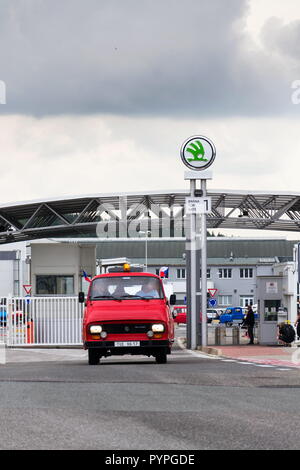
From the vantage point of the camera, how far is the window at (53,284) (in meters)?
40.5

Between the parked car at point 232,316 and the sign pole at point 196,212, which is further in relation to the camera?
the parked car at point 232,316

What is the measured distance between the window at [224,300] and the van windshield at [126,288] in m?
98.4

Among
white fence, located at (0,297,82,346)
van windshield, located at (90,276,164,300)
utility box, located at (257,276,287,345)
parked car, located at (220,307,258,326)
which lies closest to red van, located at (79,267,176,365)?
van windshield, located at (90,276,164,300)

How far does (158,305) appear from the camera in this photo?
22.0 meters

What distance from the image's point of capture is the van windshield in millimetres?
22234

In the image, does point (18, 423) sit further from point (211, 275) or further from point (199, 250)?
point (211, 275)

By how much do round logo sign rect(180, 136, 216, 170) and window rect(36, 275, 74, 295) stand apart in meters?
9.56

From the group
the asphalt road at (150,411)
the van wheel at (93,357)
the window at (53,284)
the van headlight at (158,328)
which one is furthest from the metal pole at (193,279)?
the asphalt road at (150,411)

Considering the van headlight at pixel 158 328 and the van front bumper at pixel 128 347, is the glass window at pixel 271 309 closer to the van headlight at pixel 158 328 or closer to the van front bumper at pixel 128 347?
the van front bumper at pixel 128 347

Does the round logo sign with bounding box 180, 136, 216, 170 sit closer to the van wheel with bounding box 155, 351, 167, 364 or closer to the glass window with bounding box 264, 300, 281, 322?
the glass window with bounding box 264, 300, 281, 322

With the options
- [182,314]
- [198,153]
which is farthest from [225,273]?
[198,153]

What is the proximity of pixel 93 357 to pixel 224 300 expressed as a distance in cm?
9997

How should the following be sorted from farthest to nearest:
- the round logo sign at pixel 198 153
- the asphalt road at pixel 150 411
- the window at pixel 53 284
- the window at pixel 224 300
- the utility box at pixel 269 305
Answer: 1. the window at pixel 224 300
2. the window at pixel 53 284
3. the utility box at pixel 269 305
4. the round logo sign at pixel 198 153
5. the asphalt road at pixel 150 411

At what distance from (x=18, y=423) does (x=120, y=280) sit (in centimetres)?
1312
